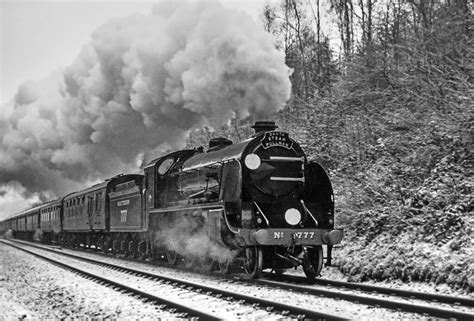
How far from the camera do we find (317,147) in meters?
18.8

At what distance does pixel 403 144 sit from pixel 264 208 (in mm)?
5438

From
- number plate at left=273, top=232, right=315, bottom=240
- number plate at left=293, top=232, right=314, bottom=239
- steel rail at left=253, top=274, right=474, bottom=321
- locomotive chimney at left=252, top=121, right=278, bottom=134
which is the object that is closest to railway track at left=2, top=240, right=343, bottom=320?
steel rail at left=253, top=274, right=474, bottom=321

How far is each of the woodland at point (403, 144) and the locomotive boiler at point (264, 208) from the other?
1204 millimetres

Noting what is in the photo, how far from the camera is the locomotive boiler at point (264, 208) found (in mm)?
10898

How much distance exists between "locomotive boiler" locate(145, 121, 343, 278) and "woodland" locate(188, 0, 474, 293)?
47.4 inches

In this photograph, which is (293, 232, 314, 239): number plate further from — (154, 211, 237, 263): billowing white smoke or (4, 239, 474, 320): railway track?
(154, 211, 237, 263): billowing white smoke

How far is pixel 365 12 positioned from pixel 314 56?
4.58m

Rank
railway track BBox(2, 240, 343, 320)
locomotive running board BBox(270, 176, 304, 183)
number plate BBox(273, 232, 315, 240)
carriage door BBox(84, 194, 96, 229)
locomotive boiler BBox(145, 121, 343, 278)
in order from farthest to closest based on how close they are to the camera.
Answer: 1. carriage door BBox(84, 194, 96, 229)
2. locomotive running board BBox(270, 176, 304, 183)
3. locomotive boiler BBox(145, 121, 343, 278)
4. number plate BBox(273, 232, 315, 240)
5. railway track BBox(2, 240, 343, 320)

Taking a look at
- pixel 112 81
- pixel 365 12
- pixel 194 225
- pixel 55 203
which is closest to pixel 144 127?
pixel 112 81

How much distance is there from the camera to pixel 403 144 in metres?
14.9

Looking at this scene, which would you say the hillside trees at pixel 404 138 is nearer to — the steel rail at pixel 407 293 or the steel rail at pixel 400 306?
the steel rail at pixel 407 293

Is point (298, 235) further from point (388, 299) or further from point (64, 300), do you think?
point (64, 300)

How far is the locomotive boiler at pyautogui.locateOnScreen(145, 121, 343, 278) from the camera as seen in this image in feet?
35.8

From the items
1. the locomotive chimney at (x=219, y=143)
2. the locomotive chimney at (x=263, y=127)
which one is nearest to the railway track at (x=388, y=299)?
the locomotive chimney at (x=263, y=127)
